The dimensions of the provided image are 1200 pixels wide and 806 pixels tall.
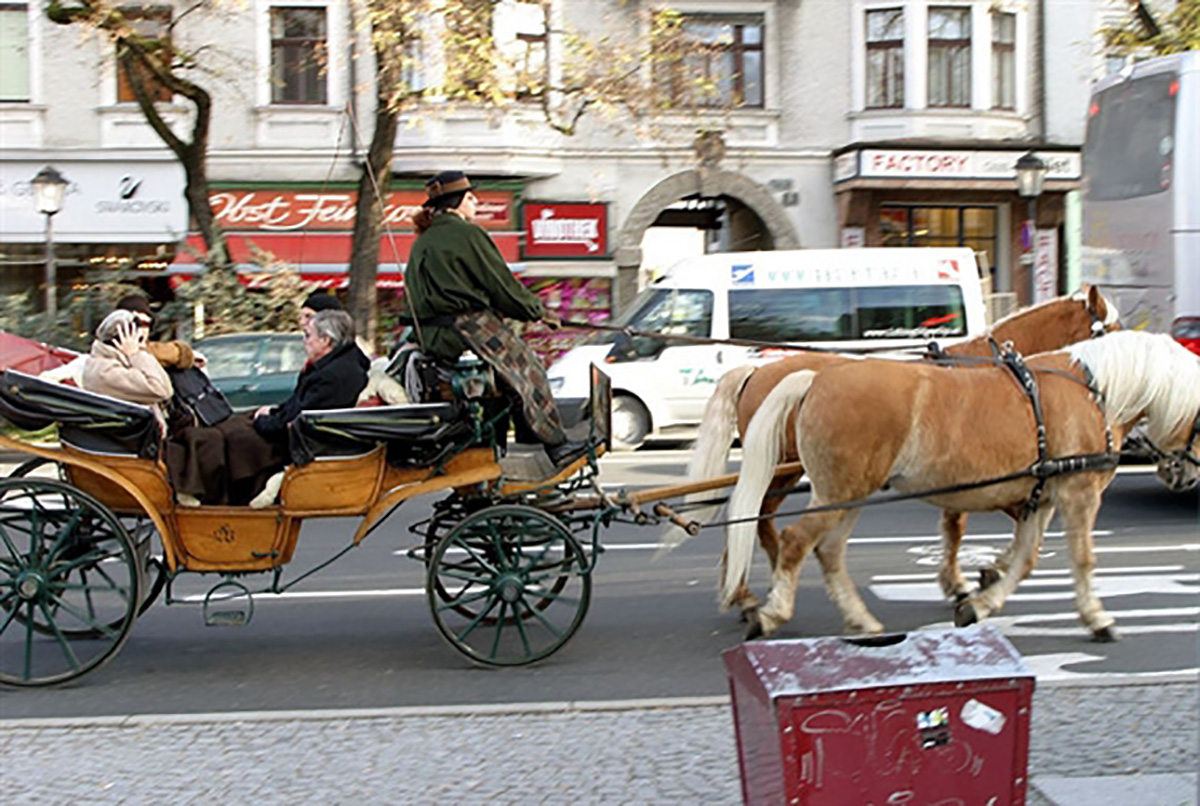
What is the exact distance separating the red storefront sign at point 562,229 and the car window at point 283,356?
8.33 meters

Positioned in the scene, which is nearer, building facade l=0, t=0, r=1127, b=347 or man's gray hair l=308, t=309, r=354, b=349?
man's gray hair l=308, t=309, r=354, b=349

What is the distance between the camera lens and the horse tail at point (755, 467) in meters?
7.04

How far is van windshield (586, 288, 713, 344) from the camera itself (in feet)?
56.5

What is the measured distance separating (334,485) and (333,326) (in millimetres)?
853

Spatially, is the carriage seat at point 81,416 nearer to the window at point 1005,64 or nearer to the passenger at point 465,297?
the passenger at point 465,297

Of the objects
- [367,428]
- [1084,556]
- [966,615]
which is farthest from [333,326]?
[1084,556]

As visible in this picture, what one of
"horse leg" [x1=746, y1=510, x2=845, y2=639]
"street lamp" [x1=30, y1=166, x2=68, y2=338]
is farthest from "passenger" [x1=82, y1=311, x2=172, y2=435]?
"street lamp" [x1=30, y1=166, x2=68, y2=338]

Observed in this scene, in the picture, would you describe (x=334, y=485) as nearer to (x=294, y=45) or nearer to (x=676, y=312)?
(x=676, y=312)

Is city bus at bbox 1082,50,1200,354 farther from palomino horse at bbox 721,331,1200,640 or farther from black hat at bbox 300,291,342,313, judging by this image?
black hat at bbox 300,291,342,313

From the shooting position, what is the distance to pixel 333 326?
7.11 m

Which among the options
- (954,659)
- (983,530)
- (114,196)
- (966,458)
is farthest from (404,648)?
(114,196)

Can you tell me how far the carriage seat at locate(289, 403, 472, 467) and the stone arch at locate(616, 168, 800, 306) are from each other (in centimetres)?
1830

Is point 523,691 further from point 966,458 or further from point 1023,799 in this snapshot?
point 1023,799

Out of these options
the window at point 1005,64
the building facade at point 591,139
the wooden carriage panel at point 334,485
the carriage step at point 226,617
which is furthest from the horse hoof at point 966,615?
the window at point 1005,64
